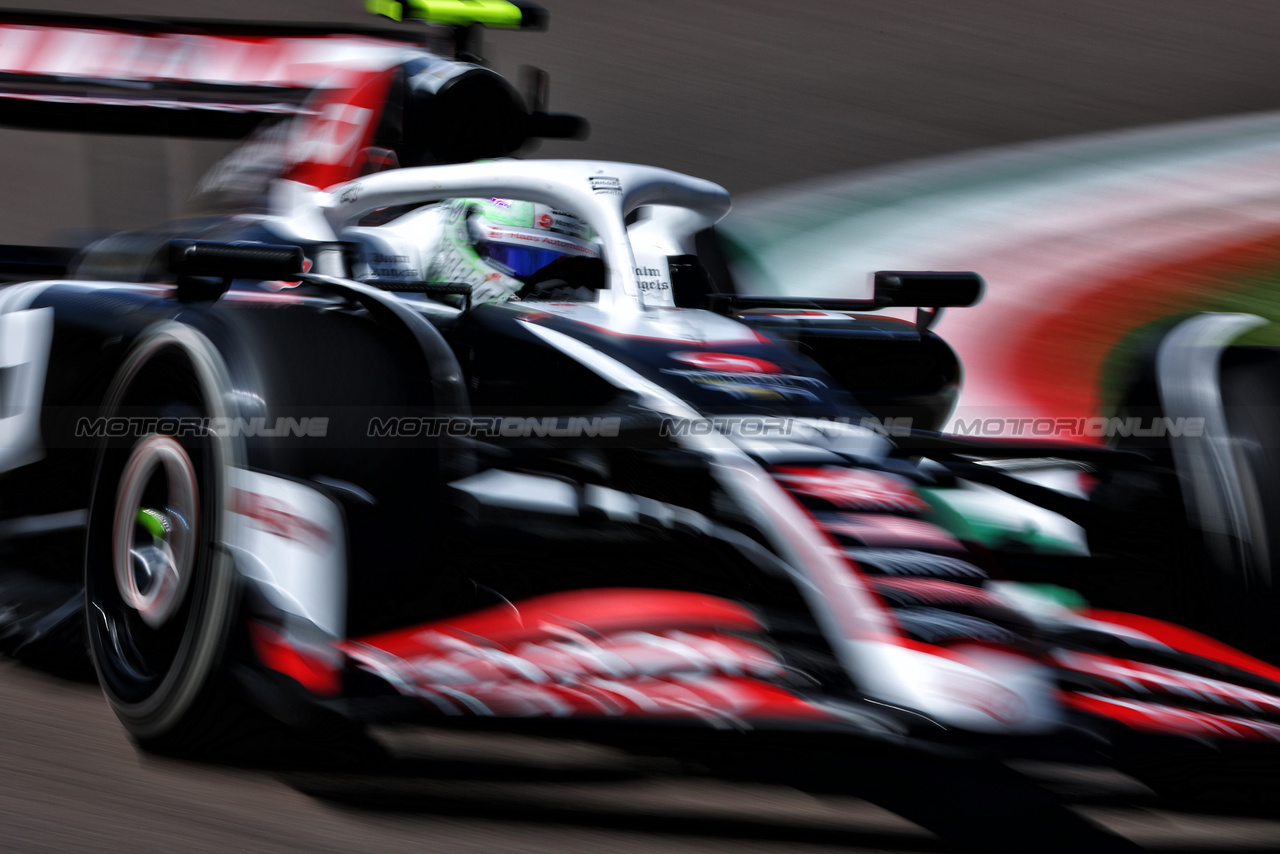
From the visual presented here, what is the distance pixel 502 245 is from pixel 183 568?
41.4 inches

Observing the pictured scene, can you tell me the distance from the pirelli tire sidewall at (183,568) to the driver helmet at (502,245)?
0.74 meters

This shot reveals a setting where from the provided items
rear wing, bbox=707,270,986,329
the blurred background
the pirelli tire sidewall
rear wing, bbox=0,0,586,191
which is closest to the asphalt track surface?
the blurred background

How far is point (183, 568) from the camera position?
2.14 meters

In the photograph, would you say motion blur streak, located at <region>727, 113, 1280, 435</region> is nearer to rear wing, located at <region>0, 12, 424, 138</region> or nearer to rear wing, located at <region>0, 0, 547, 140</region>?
rear wing, located at <region>0, 0, 547, 140</region>

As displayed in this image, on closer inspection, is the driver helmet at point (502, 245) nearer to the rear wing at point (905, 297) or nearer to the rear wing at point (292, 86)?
the rear wing at point (905, 297)

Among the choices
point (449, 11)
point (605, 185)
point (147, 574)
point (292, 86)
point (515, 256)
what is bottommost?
point (147, 574)

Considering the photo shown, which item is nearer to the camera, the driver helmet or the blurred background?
the driver helmet

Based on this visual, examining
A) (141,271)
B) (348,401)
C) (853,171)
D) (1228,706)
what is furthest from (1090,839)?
(853,171)

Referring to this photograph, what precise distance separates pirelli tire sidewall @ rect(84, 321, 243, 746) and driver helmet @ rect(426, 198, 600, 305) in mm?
738

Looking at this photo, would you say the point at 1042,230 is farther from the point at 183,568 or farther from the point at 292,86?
the point at 183,568

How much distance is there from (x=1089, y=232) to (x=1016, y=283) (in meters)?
0.86

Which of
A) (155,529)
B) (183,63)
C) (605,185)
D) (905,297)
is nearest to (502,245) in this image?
(605,185)

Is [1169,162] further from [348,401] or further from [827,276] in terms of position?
[348,401]

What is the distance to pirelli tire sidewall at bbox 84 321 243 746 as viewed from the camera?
79.3 inches
